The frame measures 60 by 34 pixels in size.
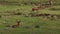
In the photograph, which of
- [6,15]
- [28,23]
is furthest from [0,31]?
[6,15]

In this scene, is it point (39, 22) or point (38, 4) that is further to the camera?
point (38, 4)

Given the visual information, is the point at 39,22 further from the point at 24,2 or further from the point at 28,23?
the point at 24,2

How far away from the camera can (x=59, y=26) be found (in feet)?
71.9

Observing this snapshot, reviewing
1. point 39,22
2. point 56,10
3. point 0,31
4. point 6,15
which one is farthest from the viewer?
point 56,10

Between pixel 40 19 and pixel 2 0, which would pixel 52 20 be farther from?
pixel 2 0

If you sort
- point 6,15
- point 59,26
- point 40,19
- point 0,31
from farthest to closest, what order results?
point 6,15 < point 40,19 < point 59,26 < point 0,31

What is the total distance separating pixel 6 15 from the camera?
27.9 metres

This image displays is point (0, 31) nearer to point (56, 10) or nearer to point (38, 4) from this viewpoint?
point (56, 10)

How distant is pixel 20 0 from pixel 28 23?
15934 millimetres

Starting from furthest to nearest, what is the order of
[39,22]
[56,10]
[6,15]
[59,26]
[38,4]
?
[38,4], [56,10], [6,15], [39,22], [59,26]

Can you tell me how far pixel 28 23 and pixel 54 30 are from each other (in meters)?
3.46

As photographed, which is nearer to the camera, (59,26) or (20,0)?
(59,26)

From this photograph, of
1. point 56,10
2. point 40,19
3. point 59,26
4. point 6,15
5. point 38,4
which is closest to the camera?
point 59,26

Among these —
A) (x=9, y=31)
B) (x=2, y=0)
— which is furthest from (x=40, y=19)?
(x=2, y=0)
